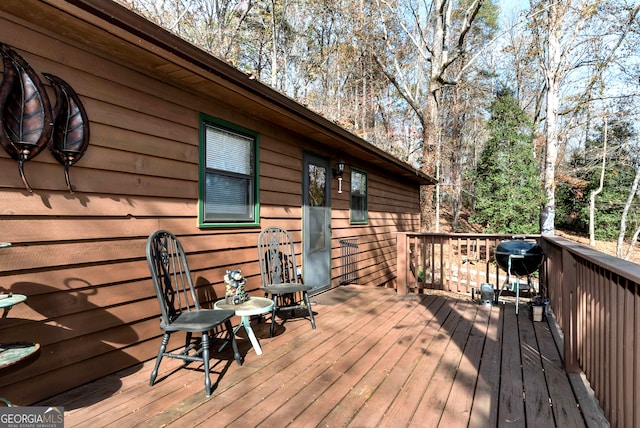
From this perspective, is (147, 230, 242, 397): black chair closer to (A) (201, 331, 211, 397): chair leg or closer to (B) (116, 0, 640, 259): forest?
(A) (201, 331, 211, 397): chair leg

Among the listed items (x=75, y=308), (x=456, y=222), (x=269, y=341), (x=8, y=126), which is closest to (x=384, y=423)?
(x=269, y=341)

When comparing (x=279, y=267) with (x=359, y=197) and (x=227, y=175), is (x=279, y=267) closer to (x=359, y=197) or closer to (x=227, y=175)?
(x=227, y=175)

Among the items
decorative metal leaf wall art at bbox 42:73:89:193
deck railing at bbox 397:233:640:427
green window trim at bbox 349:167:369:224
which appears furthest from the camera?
green window trim at bbox 349:167:369:224

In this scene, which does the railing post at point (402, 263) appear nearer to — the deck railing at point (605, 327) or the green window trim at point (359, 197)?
the green window trim at point (359, 197)

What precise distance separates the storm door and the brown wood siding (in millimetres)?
1469

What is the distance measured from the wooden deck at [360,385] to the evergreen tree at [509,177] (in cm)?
975

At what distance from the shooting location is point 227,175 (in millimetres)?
3357

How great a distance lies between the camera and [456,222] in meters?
16.5

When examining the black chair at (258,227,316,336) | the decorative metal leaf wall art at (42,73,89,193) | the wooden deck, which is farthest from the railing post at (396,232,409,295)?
the decorative metal leaf wall art at (42,73,89,193)

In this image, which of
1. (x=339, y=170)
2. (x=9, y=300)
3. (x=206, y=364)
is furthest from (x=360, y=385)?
(x=339, y=170)

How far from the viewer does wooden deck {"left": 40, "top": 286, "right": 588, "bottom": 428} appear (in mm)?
1836

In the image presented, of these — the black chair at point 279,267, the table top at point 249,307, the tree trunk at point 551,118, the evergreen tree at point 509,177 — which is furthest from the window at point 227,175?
the evergreen tree at point 509,177

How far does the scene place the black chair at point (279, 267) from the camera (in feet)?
11.0

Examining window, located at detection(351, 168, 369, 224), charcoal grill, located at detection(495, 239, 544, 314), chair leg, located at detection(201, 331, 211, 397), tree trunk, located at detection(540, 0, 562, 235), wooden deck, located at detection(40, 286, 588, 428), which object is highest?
tree trunk, located at detection(540, 0, 562, 235)
